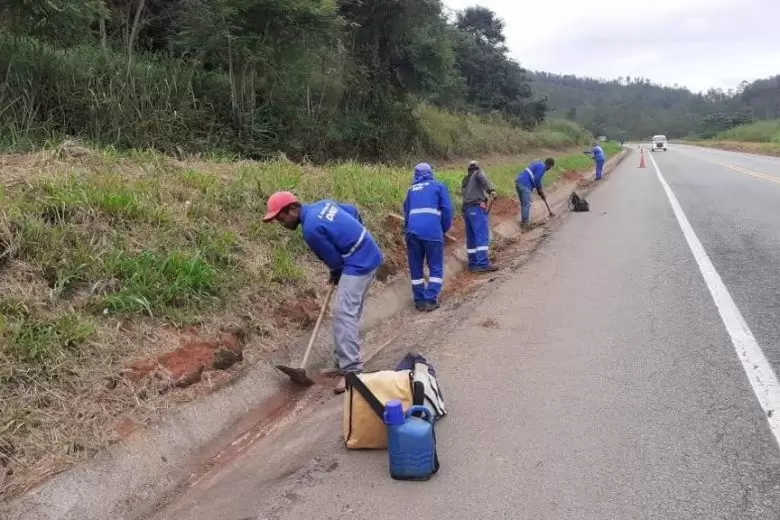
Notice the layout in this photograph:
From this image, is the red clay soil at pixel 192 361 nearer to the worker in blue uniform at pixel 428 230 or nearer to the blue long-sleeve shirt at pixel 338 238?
the blue long-sleeve shirt at pixel 338 238

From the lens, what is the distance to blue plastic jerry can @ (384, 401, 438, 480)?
3.38 meters

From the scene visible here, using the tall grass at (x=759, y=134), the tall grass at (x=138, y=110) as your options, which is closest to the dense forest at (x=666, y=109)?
the tall grass at (x=759, y=134)

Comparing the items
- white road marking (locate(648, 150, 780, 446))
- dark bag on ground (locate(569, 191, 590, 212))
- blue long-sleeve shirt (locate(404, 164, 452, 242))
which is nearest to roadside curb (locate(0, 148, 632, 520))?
blue long-sleeve shirt (locate(404, 164, 452, 242))

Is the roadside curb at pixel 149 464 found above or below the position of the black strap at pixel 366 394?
below

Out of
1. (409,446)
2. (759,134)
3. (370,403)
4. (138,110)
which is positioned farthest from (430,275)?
(759,134)

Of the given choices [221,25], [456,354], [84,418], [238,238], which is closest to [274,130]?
[221,25]

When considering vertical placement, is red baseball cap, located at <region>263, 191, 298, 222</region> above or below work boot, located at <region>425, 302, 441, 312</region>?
above

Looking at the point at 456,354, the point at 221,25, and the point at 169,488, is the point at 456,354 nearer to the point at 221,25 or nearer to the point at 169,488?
the point at 169,488

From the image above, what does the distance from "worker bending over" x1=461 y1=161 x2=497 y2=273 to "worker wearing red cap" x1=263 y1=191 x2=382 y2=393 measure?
13.0 ft

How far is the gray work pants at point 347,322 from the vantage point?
16.8 ft

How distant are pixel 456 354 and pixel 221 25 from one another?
7.76 m

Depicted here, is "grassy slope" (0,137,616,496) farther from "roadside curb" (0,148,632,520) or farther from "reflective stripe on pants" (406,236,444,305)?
"reflective stripe on pants" (406,236,444,305)

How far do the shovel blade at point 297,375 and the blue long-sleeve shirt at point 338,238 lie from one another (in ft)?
2.90

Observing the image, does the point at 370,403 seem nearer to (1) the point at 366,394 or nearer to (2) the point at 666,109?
(1) the point at 366,394
